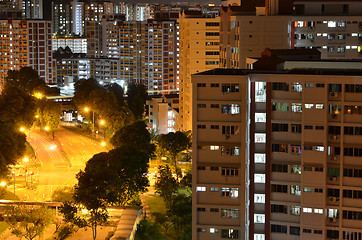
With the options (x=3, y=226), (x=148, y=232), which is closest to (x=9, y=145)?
(x=3, y=226)

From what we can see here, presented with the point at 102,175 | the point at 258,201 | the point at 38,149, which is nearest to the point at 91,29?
the point at 38,149

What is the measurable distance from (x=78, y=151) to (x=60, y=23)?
367 ft

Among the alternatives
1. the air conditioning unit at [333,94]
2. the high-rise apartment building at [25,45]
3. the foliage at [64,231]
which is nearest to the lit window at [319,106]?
the air conditioning unit at [333,94]

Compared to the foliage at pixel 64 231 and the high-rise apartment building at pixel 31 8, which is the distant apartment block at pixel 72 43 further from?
the foliage at pixel 64 231

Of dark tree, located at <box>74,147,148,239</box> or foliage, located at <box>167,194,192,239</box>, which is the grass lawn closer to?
dark tree, located at <box>74,147,148,239</box>

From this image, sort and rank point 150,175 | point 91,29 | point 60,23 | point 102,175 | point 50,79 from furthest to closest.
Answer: point 60,23 < point 91,29 < point 50,79 < point 150,175 < point 102,175

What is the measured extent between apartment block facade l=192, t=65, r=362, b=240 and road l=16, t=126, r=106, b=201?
49.7ft

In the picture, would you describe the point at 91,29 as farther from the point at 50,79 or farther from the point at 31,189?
the point at 31,189

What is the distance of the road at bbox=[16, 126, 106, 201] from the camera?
4075 centimetres

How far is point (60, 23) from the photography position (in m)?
159

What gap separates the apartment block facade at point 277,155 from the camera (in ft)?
81.1

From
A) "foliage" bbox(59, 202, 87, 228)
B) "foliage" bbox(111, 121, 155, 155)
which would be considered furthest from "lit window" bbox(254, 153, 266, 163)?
"foliage" bbox(111, 121, 155, 155)

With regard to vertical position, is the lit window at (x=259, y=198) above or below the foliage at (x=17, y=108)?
below

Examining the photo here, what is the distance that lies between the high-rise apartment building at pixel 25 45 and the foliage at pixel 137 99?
16.4 meters
